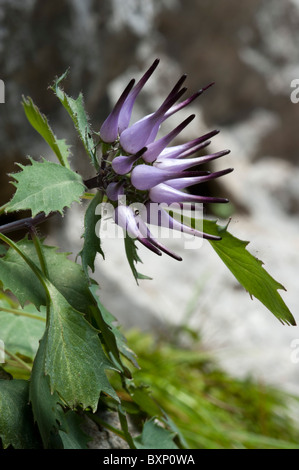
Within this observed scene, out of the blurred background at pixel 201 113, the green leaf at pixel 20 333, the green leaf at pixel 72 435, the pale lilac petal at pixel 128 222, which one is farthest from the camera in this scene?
the blurred background at pixel 201 113

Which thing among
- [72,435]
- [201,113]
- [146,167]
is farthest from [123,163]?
[201,113]

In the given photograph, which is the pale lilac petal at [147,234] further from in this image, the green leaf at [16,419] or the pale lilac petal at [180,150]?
the green leaf at [16,419]

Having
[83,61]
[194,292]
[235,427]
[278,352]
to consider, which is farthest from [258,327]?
[83,61]

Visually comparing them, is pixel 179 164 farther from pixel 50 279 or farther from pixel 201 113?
pixel 201 113

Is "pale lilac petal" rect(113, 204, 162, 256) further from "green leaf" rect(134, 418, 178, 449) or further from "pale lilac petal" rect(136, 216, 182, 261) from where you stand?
"green leaf" rect(134, 418, 178, 449)

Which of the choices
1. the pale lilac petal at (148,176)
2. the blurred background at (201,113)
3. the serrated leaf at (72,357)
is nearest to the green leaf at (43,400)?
the serrated leaf at (72,357)
